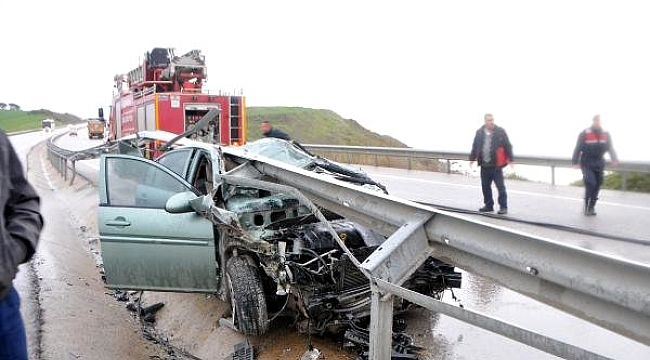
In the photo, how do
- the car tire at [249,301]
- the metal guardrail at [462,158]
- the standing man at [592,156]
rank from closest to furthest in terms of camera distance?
the car tire at [249,301] < the standing man at [592,156] < the metal guardrail at [462,158]

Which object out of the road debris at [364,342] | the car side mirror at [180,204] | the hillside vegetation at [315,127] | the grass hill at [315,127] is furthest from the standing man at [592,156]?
the grass hill at [315,127]

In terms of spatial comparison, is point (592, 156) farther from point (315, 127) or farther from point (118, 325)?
point (315, 127)

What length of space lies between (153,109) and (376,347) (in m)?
14.2

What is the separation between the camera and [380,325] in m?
3.41

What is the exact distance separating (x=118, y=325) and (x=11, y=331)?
4486 mm

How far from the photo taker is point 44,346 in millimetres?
5113

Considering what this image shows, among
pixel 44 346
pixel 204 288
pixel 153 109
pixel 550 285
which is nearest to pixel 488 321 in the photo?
pixel 550 285

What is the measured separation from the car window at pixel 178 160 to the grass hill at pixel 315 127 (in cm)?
3495

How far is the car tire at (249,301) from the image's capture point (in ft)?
16.2

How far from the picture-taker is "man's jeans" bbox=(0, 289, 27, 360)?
2.17 m

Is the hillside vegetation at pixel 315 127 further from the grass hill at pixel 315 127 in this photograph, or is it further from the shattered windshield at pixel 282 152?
the shattered windshield at pixel 282 152

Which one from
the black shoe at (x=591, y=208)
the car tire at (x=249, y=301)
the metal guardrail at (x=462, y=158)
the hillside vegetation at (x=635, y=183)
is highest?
the metal guardrail at (x=462, y=158)

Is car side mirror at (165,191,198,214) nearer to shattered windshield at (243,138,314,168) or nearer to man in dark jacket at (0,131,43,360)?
shattered windshield at (243,138,314,168)

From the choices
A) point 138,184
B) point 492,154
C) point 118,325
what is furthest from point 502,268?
point 492,154
